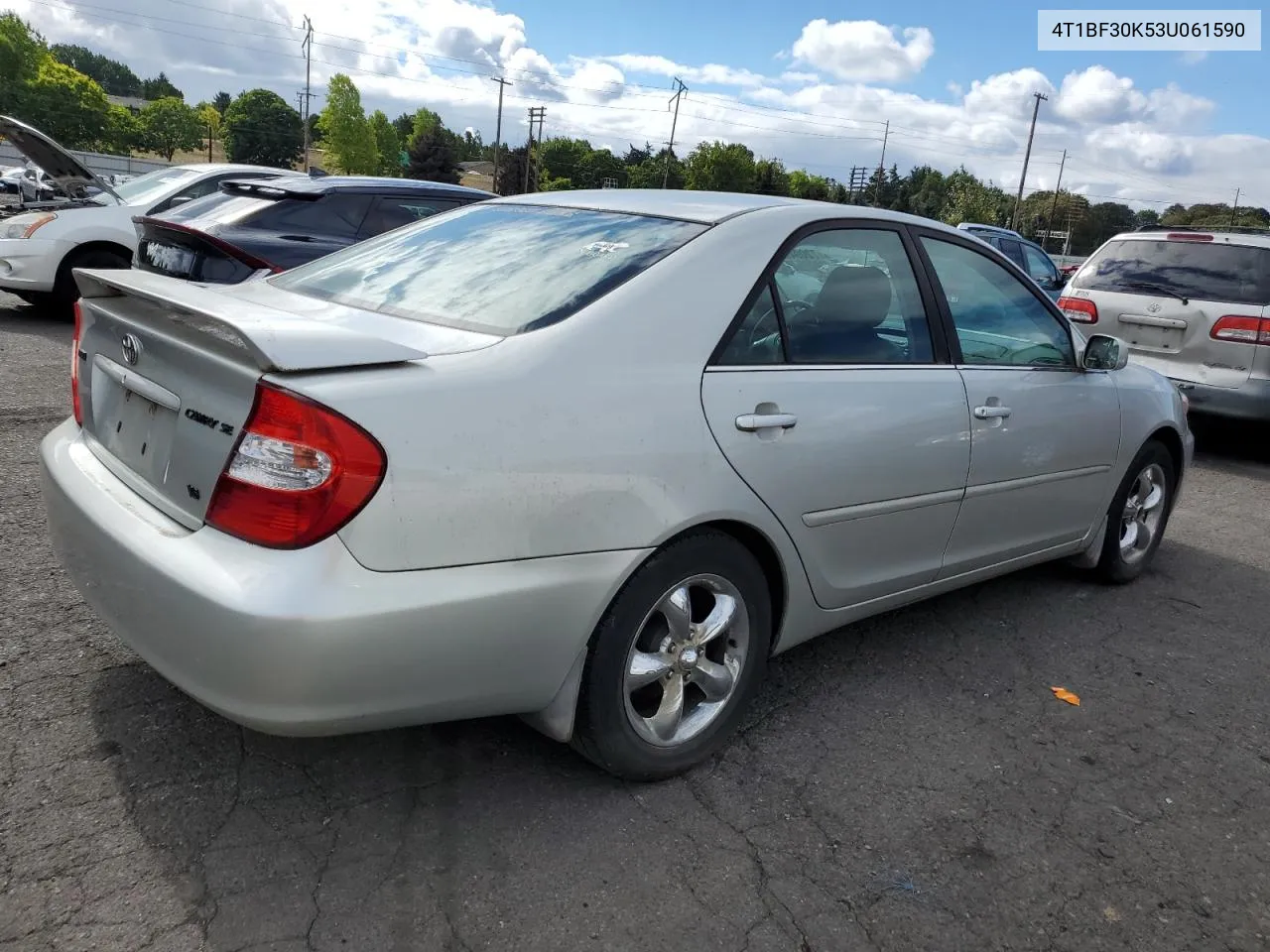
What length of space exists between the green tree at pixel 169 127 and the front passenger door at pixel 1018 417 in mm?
114636

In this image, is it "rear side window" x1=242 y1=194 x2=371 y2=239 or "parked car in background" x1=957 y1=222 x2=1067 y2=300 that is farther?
"parked car in background" x1=957 y1=222 x2=1067 y2=300

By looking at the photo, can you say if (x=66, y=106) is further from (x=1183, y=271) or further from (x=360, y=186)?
(x=1183, y=271)

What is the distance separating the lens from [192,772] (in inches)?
98.3

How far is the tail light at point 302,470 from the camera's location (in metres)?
1.99

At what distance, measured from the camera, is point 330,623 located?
6.45 ft

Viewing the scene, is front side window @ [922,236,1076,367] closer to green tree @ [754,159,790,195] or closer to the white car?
Answer: the white car

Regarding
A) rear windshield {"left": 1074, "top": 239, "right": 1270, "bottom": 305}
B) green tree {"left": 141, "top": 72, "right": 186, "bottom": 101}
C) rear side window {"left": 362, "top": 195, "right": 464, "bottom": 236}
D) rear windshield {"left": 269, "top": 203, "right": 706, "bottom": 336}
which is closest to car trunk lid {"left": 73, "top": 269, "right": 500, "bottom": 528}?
rear windshield {"left": 269, "top": 203, "right": 706, "bottom": 336}

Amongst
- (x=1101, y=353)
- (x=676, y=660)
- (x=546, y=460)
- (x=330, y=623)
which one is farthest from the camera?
(x=1101, y=353)

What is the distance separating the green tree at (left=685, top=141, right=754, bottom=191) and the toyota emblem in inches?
3804

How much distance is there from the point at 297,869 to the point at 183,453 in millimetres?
973

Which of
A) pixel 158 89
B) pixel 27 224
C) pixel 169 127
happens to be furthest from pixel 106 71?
pixel 27 224

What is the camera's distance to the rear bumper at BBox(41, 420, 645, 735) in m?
1.98

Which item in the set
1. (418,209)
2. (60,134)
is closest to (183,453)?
(418,209)

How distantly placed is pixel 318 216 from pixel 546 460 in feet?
18.5
